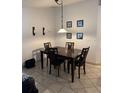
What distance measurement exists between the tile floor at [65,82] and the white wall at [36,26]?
1.37 m

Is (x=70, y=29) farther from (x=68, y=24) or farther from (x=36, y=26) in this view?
(x=36, y=26)

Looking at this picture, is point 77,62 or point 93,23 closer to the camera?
point 77,62

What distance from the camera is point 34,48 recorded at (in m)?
6.55

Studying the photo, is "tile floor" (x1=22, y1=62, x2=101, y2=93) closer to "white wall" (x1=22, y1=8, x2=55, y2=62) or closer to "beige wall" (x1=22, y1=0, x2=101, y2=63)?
"beige wall" (x1=22, y1=0, x2=101, y2=63)

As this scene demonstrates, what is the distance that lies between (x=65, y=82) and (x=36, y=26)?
10.9 feet

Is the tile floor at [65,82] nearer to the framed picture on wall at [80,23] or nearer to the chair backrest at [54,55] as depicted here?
the chair backrest at [54,55]

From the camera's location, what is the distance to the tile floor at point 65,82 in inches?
144

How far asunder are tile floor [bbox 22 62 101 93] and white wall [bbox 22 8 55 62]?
137cm

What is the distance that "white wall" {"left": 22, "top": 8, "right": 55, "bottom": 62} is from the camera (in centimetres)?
602

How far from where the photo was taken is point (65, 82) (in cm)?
414

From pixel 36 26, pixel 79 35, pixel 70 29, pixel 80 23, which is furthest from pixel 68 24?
pixel 36 26
